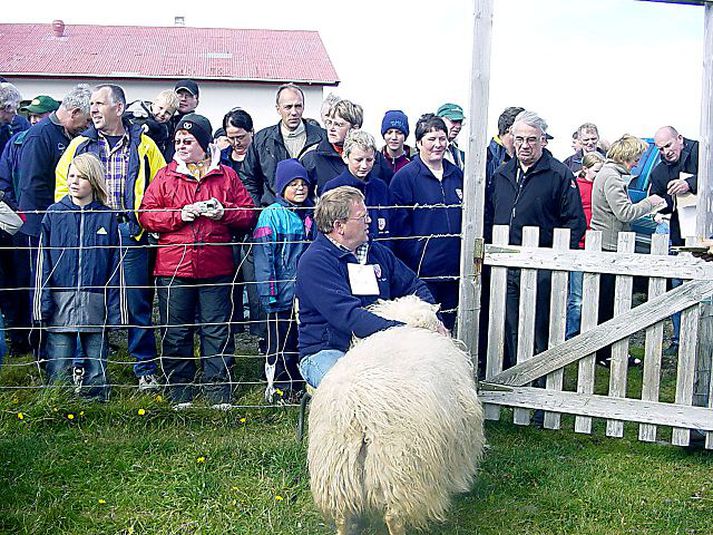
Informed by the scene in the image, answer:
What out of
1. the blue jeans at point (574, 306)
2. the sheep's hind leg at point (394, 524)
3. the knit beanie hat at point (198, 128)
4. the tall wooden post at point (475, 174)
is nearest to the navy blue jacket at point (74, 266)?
the knit beanie hat at point (198, 128)

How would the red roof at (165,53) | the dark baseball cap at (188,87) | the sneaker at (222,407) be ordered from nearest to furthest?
the sneaker at (222,407), the dark baseball cap at (188,87), the red roof at (165,53)

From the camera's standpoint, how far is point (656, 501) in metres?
4.73

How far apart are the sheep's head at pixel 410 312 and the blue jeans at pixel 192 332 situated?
1659mm

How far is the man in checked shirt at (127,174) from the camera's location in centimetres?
619

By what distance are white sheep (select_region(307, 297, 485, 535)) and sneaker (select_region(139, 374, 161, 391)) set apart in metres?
2.50

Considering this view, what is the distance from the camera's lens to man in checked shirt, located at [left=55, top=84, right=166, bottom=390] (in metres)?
6.19

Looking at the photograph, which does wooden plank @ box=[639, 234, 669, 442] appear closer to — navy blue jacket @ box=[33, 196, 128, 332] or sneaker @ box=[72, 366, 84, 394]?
navy blue jacket @ box=[33, 196, 128, 332]

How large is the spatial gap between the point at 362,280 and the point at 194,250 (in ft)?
5.20

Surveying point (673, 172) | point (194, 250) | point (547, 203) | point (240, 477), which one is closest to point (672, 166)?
point (673, 172)

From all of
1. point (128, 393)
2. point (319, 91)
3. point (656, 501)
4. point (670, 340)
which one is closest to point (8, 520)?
point (128, 393)

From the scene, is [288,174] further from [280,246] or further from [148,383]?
[148,383]

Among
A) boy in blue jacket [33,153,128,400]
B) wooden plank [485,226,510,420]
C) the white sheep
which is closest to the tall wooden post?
wooden plank [485,226,510,420]

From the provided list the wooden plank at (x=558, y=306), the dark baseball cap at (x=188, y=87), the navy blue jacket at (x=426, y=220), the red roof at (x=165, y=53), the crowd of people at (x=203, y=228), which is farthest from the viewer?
the red roof at (x=165, y=53)

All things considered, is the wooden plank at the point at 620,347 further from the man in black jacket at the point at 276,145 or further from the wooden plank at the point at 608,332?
the man in black jacket at the point at 276,145
